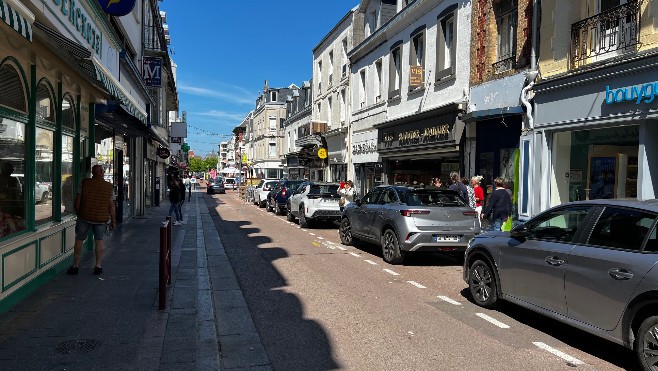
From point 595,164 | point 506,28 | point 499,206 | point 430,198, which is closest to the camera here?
point 430,198

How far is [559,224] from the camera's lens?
17.9 ft

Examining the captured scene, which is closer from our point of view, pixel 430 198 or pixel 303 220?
pixel 430 198

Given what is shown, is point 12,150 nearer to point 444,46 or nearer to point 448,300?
point 448,300

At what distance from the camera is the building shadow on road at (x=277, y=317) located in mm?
4676

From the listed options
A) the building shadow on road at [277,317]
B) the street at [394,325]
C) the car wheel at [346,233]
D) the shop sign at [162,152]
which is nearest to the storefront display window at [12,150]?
the street at [394,325]

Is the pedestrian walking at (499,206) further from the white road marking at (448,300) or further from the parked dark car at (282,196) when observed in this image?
the parked dark car at (282,196)

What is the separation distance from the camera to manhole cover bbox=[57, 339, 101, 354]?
14.7 ft

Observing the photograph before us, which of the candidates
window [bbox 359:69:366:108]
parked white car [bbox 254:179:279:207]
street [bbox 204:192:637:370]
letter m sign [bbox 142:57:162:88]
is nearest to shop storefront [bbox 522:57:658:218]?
street [bbox 204:192:637:370]

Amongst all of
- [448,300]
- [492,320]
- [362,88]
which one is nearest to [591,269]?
[492,320]

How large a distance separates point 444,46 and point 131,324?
1427cm

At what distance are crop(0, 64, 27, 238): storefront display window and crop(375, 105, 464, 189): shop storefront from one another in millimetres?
11718

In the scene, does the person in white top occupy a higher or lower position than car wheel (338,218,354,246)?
higher

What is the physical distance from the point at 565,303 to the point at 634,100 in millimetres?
6121

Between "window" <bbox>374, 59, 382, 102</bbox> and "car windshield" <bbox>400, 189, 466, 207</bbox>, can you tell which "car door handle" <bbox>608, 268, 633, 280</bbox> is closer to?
"car windshield" <bbox>400, 189, 466, 207</bbox>
